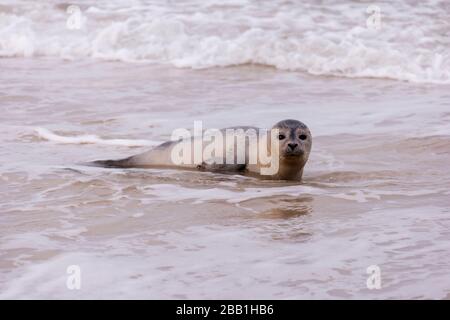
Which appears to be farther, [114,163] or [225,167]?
[114,163]

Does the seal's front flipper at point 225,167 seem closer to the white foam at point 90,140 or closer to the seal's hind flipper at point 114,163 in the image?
the seal's hind flipper at point 114,163

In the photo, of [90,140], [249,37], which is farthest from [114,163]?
[249,37]

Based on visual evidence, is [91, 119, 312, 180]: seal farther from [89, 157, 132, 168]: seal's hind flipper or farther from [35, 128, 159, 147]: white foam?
[35, 128, 159, 147]: white foam

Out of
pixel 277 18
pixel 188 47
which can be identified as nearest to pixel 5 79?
pixel 188 47

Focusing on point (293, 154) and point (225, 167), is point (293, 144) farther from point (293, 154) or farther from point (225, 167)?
point (225, 167)

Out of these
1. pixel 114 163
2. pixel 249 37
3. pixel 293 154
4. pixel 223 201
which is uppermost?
pixel 249 37

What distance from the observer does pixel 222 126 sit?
29.5 feet

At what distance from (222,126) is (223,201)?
2.70 metres

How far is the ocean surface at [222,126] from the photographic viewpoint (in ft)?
15.9

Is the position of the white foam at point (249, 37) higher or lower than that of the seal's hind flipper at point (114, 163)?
higher

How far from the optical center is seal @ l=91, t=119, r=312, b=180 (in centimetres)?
710

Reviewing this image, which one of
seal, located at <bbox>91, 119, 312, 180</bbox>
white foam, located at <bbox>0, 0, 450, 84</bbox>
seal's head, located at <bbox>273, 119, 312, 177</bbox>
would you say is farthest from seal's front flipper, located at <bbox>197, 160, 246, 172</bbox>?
white foam, located at <bbox>0, 0, 450, 84</bbox>

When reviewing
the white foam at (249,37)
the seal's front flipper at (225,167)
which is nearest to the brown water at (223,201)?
the seal's front flipper at (225,167)

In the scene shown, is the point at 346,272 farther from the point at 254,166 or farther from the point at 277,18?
the point at 277,18
